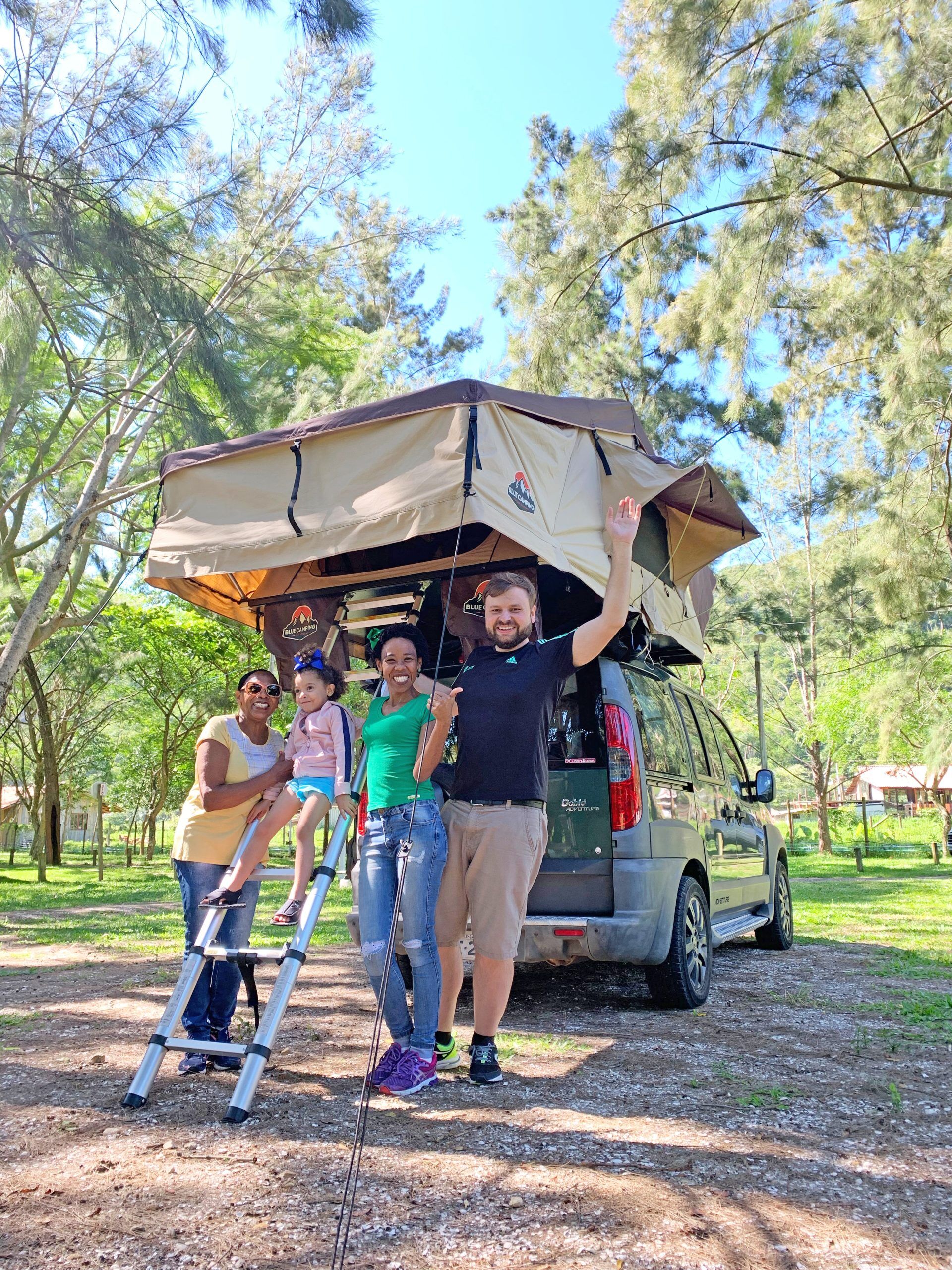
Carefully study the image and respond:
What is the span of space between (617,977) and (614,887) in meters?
2.02

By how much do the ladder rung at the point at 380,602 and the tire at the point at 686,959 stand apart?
2064mm

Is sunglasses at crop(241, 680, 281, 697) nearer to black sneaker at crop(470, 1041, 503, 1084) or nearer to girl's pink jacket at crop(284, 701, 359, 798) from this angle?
girl's pink jacket at crop(284, 701, 359, 798)

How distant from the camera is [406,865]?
379 cm

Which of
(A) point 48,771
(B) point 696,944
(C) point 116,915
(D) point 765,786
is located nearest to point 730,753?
(D) point 765,786

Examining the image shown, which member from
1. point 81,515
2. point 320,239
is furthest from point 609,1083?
point 320,239

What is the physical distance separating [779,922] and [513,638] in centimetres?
500

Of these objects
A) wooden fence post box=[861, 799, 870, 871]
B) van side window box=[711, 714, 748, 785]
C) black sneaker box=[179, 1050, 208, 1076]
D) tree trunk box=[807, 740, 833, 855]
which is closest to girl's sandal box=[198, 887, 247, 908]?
black sneaker box=[179, 1050, 208, 1076]

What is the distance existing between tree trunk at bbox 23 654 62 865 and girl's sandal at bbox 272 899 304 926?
1789 centimetres

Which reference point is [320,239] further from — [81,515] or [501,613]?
[501,613]

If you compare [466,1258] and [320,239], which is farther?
[320,239]

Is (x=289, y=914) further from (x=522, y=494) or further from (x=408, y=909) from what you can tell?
(x=522, y=494)

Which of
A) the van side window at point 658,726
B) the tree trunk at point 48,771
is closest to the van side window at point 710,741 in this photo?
the van side window at point 658,726

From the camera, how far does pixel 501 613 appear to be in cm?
402

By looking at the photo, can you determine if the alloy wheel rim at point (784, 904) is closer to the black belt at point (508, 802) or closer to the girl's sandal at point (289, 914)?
the black belt at point (508, 802)
